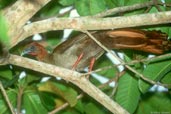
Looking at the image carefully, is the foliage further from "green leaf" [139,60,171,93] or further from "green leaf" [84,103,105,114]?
"green leaf" [84,103,105,114]

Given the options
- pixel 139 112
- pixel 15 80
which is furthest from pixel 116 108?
pixel 139 112

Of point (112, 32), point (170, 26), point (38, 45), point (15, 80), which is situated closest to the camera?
point (112, 32)

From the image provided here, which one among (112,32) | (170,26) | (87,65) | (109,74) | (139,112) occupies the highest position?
(112,32)

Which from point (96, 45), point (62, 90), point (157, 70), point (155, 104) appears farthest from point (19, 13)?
point (155, 104)

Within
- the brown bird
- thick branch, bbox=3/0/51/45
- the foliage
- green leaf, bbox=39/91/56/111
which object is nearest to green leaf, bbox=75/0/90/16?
the foliage

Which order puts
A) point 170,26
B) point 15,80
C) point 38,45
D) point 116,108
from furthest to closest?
1. point 38,45
2. point 15,80
3. point 170,26
4. point 116,108

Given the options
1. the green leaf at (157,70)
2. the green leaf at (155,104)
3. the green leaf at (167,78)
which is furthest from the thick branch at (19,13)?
the green leaf at (155,104)

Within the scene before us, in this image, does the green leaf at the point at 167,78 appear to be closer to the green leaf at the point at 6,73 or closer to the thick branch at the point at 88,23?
the thick branch at the point at 88,23

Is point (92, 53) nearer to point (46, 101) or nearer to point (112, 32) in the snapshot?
point (112, 32)
